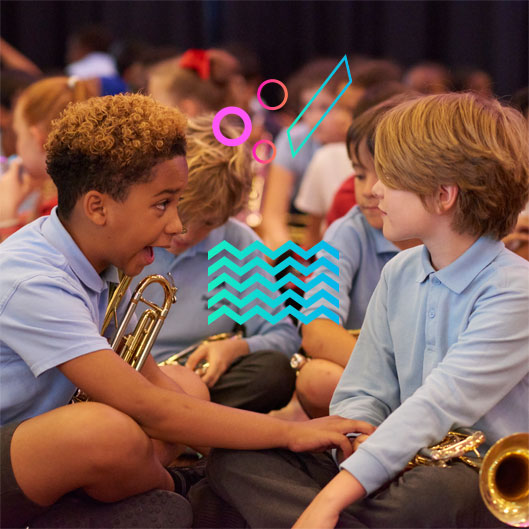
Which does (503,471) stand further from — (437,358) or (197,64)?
(197,64)

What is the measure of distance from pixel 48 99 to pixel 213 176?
116cm

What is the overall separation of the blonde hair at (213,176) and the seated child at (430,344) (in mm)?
550

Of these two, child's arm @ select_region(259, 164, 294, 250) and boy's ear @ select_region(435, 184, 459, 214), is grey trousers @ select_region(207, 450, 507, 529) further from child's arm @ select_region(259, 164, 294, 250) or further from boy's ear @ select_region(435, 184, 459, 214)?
child's arm @ select_region(259, 164, 294, 250)

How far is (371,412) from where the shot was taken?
1632 millimetres

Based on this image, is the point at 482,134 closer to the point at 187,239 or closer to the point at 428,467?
the point at 428,467

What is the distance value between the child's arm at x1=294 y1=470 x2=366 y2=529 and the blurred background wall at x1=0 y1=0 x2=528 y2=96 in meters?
5.00

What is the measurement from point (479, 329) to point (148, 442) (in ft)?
2.07

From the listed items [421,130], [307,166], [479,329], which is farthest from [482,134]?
[307,166]

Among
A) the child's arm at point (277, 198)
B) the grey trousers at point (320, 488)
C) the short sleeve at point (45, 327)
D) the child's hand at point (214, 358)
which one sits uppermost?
the short sleeve at point (45, 327)

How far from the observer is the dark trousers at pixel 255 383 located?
2.12 metres

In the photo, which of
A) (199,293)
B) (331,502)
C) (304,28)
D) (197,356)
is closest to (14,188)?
(199,293)

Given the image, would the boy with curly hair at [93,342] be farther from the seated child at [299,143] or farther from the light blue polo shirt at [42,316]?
the seated child at [299,143]

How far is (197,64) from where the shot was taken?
3602mm
